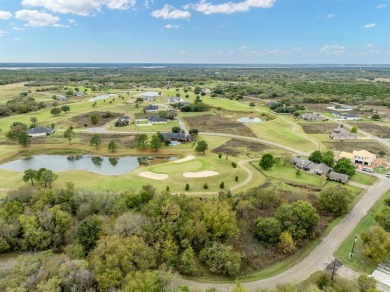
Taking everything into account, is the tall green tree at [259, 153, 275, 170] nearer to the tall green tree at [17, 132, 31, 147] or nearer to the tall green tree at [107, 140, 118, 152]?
the tall green tree at [107, 140, 118, 152]

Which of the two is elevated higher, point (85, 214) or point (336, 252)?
point (85, 214)

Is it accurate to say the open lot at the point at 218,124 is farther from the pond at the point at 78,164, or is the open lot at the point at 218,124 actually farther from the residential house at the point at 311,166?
the pond at the point at 78,164

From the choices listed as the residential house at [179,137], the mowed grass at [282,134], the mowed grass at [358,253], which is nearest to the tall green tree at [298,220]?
the mowed grass at [358,253]

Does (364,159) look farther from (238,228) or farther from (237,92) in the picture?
(237,92)

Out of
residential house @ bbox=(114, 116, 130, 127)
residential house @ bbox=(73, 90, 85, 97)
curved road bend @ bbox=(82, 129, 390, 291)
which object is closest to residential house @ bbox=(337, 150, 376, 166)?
curved road bend @ bbox=(82, 129, 390, 291)

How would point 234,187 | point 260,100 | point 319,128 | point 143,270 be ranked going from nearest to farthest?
point 143,270, point 234,187, point 319,128, point 260,100

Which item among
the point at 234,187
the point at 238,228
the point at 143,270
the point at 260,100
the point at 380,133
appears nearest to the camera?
the point at 143,270

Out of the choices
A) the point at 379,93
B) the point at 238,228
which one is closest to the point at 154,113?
the point at 238,228
